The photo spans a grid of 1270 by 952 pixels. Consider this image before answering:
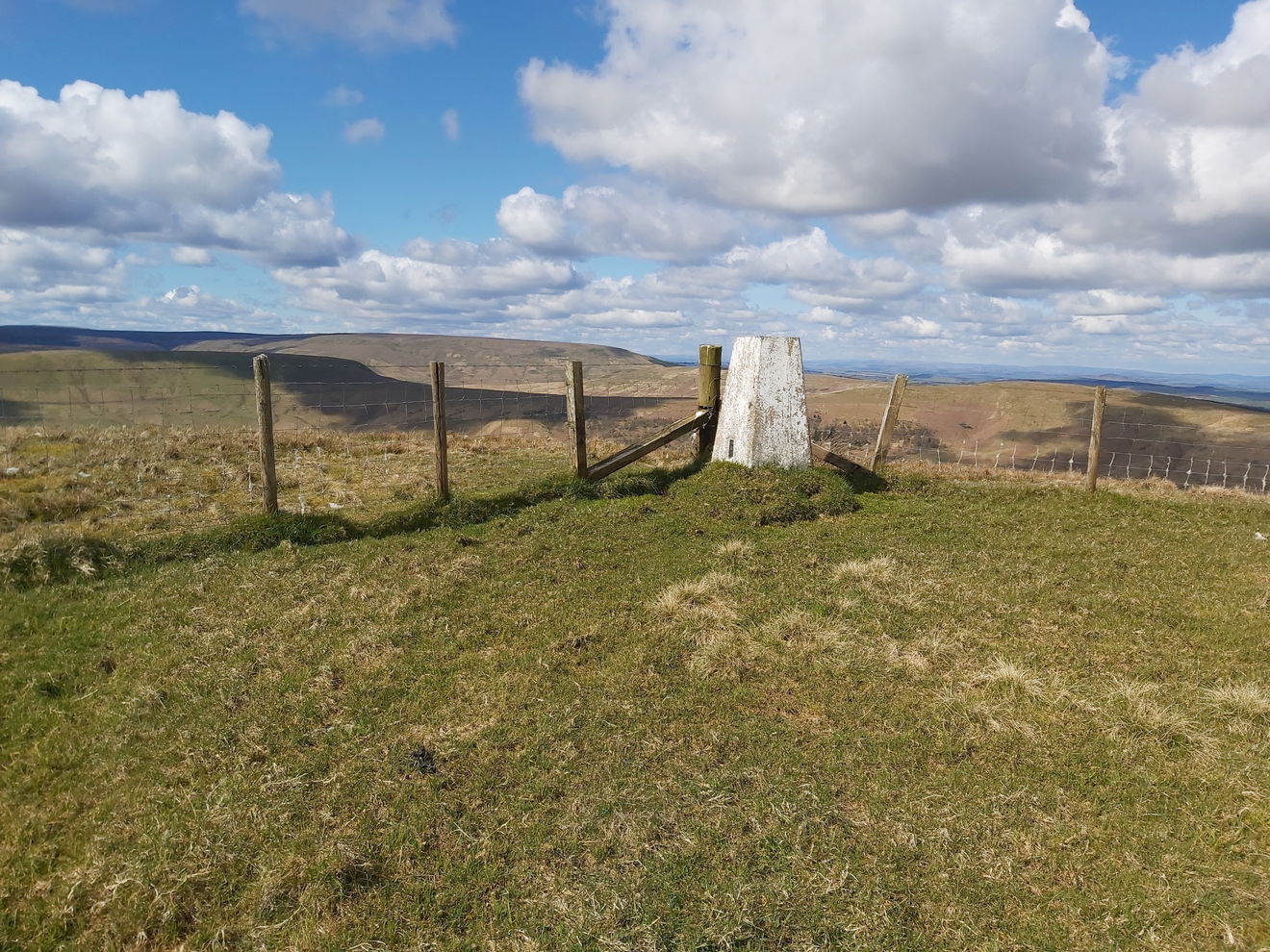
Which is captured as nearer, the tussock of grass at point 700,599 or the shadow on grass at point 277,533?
the tussock of grass at point 700,599

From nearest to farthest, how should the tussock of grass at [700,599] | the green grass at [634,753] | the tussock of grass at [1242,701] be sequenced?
the green grass at [634,753]
the tussock of grass at [1242,701]
the tussock of grass at [700,599]

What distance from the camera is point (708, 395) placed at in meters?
13.0

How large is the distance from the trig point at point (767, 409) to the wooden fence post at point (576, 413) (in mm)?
2558

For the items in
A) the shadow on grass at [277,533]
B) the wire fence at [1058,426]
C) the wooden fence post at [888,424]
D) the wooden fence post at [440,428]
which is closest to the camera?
the shadow on grass at [277,533]

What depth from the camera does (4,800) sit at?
4.61 meters

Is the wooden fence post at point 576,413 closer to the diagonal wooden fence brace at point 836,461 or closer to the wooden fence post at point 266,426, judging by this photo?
the diagonal wooden fence brace at point 836,461

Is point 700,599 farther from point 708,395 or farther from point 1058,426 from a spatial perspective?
point 1058,426

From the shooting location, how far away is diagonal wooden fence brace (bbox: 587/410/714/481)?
39.4 feet

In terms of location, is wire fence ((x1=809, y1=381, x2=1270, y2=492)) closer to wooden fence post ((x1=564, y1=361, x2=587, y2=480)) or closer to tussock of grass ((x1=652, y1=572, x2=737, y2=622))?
wooden fence post ((x1=564, y1=361, x2=587, y2=480))

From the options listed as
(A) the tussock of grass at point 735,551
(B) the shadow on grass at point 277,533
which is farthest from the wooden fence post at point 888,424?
(A) the tussock of grass at point 735,551

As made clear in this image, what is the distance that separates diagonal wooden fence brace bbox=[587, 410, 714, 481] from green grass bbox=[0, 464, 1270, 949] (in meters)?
2.99

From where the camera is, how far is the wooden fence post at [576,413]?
37.9 feet

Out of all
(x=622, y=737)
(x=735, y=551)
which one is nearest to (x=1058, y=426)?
(x=735, y=551)

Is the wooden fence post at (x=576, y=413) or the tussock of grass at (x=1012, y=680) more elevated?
the wooden fence post at (x=576, y=413)
